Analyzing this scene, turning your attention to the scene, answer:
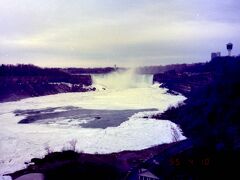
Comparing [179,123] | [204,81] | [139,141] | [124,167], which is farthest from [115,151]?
[204,81]

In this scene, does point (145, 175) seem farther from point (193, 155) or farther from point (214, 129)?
point (214, 129)

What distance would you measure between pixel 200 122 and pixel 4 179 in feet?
54.3

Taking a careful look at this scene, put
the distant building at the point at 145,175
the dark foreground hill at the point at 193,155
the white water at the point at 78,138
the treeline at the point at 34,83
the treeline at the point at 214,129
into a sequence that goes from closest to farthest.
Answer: the treeline at the point at 214,129 → the dark foreground hill at the point at 193,155 → the distant building at the point at 145,175 → the white water at the point at 78,138 → the treeline at the point at 34,83

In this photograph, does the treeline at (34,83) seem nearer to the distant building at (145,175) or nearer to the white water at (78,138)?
the white water at (78,138)

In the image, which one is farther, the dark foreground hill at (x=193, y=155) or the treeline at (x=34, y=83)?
the treeline at (x=34, y=83)

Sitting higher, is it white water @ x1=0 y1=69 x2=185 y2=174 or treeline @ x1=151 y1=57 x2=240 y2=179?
treeline @ x1=151 y1=57 x2=240 y2=179

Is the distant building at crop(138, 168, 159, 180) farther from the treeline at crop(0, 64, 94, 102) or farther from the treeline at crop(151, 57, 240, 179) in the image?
the treeline at crop(0, 64, 94, 102)

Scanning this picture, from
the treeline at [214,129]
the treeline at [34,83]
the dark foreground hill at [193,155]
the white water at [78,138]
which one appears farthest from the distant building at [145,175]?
the treeline at [34,83]

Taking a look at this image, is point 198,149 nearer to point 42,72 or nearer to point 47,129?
point 47,129

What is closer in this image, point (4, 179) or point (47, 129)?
point (4, 179)

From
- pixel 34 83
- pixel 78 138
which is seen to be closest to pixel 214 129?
pixel 78 138

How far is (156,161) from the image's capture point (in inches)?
530

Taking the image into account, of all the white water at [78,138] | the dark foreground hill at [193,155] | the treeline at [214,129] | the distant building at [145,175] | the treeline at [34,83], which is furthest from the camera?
the treeline at [34,83]

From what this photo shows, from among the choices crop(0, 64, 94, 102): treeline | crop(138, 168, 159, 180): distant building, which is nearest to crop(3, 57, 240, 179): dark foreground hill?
crop(138, 168, 159, 180): distant building
